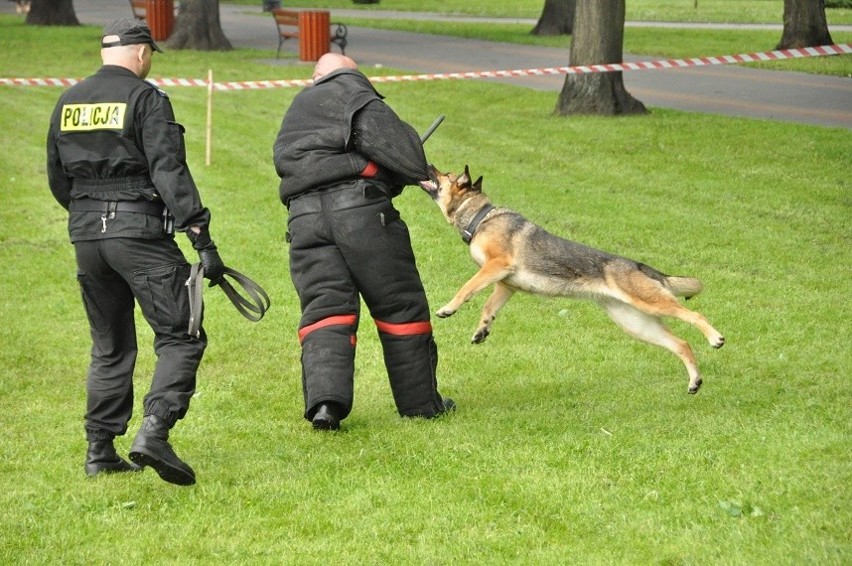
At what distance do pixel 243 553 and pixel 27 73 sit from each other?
20.6 m

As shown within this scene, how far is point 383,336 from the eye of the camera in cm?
712

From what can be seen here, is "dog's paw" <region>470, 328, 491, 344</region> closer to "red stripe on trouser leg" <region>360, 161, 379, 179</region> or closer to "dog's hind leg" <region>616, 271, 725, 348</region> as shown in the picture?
"dog's hind leg" <region>616, 271, 725, 348</region>

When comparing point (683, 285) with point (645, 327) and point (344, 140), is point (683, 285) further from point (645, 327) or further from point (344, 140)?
point (344, 140)

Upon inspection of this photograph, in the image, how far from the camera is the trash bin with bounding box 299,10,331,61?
83.7 feet

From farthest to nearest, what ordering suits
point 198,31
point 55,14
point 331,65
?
point 55,14, point 198,31, point 331,65

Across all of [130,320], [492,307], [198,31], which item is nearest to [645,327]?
[492,307]

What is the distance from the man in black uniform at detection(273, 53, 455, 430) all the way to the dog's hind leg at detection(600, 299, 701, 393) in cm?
141

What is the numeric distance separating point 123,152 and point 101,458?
1583 millimetres

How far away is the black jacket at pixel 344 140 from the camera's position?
6.84 metres

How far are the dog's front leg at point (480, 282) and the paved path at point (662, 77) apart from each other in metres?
10.1

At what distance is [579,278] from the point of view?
25.0ft

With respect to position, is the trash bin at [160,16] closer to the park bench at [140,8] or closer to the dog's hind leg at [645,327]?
the park bench at [140,8]

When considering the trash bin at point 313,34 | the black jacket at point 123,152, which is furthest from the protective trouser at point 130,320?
the trash bin at point 313,34

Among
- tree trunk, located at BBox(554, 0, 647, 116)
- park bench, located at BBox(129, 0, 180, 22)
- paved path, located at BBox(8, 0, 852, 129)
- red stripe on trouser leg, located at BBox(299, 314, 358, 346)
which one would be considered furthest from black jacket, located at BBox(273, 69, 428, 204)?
park bench, located at BBox(129, 0, 180, 22)
